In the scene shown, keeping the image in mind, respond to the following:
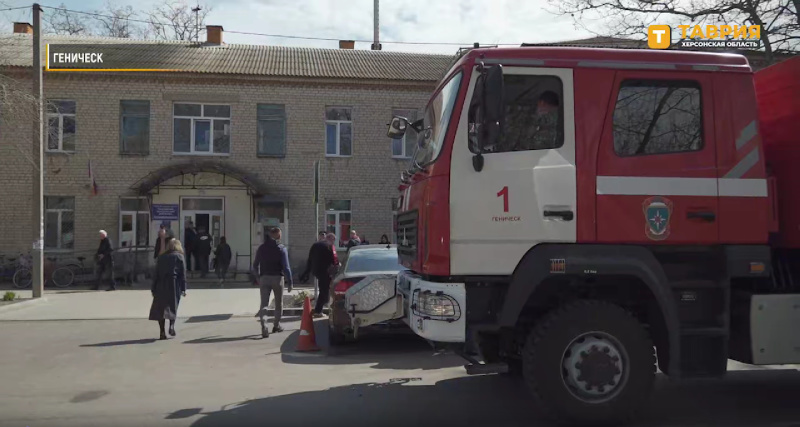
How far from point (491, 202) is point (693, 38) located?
11828 mm

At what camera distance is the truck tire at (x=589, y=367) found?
16.1ft

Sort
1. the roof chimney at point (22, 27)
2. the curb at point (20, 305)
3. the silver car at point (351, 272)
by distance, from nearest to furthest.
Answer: the silver car at point (351, 272), the curb at point (20, 305), the roof chimney at point (22, 27)

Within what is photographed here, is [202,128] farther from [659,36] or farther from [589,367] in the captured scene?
[589,367]

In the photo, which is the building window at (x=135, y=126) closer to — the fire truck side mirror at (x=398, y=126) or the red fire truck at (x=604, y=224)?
the fire truck side mirror at (x=398, y=126)

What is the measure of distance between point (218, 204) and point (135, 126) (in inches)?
153

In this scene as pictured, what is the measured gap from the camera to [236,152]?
70.5 ft

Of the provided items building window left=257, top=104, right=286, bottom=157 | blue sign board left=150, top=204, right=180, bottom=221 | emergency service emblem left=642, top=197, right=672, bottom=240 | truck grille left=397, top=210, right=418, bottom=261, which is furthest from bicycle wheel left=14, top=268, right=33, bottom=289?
emergency service emblem left=642, top=197, right=672, bottom=240

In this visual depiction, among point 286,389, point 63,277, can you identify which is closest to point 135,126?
point 63,277

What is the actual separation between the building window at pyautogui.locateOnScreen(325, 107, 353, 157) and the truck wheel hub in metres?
17.9

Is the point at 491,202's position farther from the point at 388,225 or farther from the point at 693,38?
the point at 388,225

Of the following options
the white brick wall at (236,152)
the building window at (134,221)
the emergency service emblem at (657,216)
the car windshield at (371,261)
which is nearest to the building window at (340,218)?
the white brick wall at (236,152)

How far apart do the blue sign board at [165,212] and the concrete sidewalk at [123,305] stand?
4.50 metres

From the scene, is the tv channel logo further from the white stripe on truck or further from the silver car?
the white stripe on truck

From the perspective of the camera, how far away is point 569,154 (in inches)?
198
